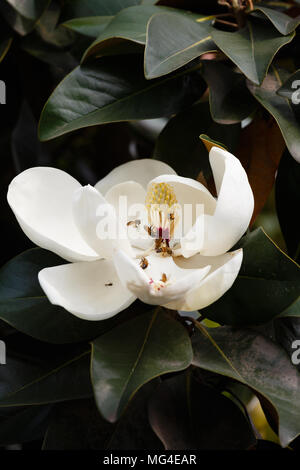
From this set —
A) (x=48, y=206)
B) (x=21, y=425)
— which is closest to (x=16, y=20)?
(x=48, y=206)

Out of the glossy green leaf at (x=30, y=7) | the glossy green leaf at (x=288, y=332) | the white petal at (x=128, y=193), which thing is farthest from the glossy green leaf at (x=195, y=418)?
the glossy green leaf at (x=30, y=7)

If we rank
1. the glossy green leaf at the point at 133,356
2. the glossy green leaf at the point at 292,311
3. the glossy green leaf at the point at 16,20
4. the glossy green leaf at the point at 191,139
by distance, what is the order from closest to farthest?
the glossy green leaf at the point at 133,356, the glossy green leaf at the point at 292,311, the glossy green leaf at the point at 191,139, the glossy green leaf at the point at 16,20

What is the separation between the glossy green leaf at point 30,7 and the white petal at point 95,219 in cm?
38

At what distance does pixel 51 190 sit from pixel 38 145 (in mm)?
428

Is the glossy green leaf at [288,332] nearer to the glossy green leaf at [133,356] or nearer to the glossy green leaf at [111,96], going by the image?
the glossy green leaf at [133,356]

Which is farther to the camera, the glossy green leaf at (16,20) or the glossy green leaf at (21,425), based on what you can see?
the glossy green leaf at (16,20)

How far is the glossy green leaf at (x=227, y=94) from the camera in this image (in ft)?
2.29

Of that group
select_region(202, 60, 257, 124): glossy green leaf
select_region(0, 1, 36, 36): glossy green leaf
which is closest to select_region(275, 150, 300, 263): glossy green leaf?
select_region(202, 60, 257, 124): glossy green leaf

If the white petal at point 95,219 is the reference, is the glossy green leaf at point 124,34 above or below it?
above

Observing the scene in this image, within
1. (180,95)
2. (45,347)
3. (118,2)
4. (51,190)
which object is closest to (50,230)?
(51,190)

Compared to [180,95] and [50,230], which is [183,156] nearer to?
[180,95]

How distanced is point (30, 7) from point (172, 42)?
0.26 m

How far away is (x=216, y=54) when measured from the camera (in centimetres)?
76

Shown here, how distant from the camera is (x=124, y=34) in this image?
705 mm
